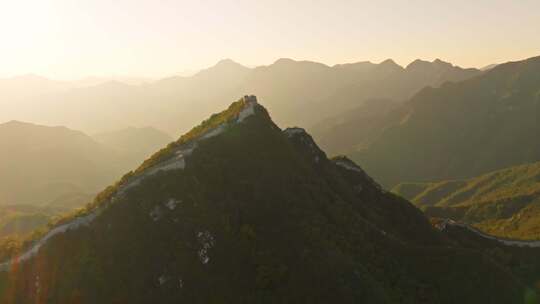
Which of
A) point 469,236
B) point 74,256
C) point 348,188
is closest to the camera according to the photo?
point 74,256

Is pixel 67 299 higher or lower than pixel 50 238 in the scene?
lower

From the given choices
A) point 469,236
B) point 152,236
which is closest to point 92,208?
point 152,236

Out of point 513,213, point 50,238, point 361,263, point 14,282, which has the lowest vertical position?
point 513,213

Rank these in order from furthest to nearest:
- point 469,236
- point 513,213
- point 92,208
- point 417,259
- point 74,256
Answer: point 513,213
point 469,236
point 417,259
point 92,208
point 74,256

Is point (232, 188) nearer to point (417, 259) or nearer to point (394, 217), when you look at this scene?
point (417, 259)

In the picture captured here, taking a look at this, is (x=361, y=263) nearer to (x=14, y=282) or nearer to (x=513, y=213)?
(x=14, y=282)

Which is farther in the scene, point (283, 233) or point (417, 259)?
point (417, 259)

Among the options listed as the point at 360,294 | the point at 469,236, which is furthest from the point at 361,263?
the point at 469,236
